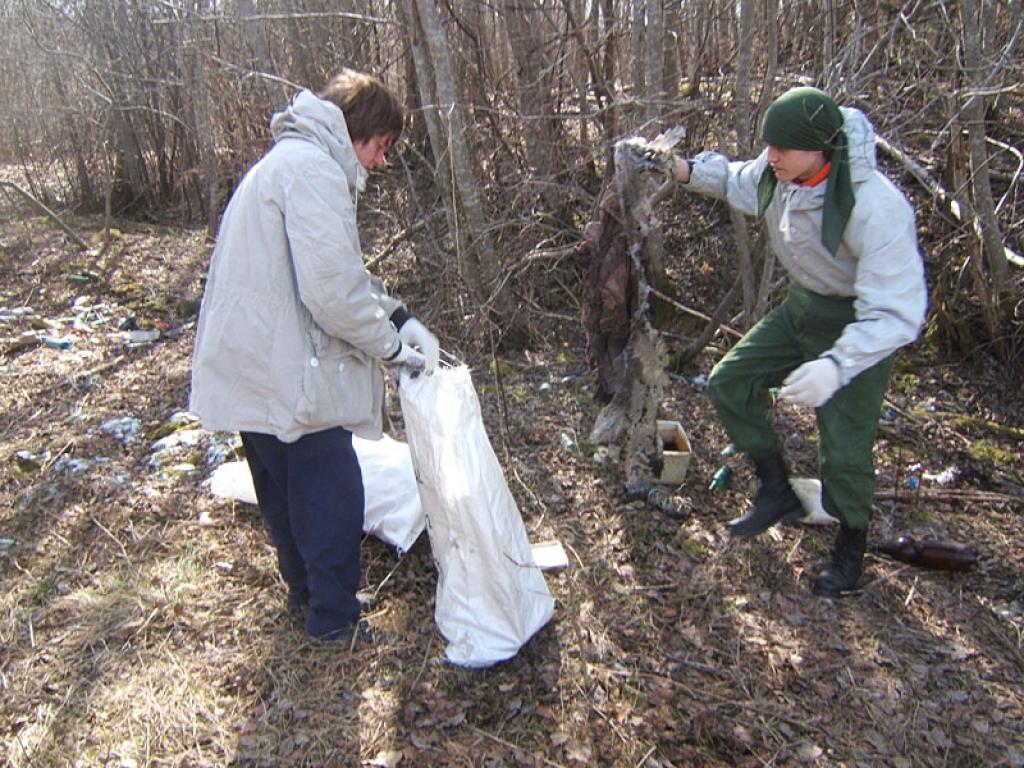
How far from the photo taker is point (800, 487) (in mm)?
3232

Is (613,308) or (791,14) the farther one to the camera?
(791,14)

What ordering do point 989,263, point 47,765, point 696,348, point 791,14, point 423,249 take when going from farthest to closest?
point 423,249, point 791,14, point 696,348, point 989,263, point 47,765

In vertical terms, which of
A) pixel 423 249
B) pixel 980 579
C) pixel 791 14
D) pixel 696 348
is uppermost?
pixel 791 14

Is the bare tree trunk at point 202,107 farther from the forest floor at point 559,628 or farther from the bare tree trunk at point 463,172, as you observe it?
the forest floor at point 559,628

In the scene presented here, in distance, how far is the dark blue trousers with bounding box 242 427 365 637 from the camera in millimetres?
2268

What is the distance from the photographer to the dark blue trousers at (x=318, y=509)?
2268 mm

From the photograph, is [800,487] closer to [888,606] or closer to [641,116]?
[888,606]

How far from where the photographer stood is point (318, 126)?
2.04 m

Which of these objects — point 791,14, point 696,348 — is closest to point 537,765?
point 696,348

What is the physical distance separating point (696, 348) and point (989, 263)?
1.57 metres

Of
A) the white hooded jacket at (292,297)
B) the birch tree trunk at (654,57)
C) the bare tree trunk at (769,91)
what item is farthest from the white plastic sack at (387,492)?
the birch tree trunk at (654,57)

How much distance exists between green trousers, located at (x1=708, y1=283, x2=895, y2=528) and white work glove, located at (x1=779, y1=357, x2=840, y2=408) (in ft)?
0.83

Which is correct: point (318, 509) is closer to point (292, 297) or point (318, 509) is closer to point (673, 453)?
point (292, 297)

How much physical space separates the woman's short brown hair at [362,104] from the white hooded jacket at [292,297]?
0.08 meters
